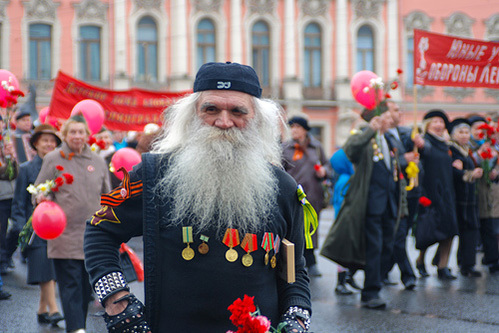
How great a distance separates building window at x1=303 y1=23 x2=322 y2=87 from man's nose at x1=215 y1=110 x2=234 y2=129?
1240 inches

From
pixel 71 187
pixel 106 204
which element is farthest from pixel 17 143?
pixel 106 204

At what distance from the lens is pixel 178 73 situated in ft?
105

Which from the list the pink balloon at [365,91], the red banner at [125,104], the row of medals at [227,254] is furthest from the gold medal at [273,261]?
the red banner at [125,104]

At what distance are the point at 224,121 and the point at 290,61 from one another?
3104cm

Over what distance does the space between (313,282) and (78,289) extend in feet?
12.2

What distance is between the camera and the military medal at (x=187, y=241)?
8.66ft

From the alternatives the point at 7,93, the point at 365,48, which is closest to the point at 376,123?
the point at 7,93

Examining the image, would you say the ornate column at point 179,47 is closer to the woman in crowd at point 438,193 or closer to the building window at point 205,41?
the building window at point 205,41

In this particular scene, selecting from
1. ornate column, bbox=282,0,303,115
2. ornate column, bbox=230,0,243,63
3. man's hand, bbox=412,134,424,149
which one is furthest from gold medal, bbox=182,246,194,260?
ornate column, bbox=282,0,303,115

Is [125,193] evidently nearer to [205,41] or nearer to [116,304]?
[116,304]

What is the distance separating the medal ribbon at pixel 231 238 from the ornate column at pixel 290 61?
3074 centimetres

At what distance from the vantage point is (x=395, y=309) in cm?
725

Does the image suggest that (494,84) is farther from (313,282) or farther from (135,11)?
(135,11)

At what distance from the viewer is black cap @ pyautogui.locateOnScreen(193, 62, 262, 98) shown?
9.29ft
